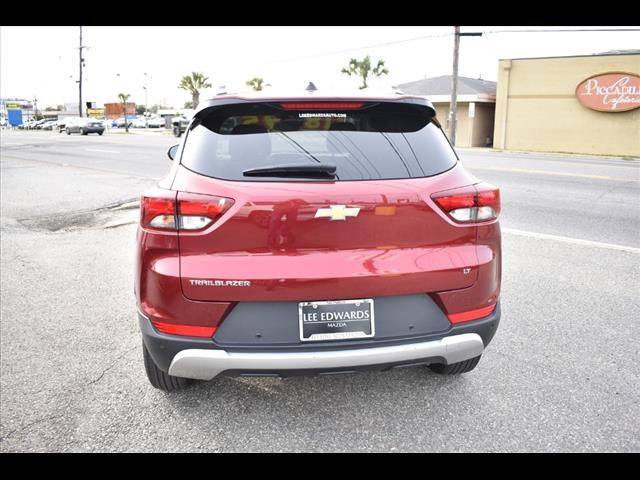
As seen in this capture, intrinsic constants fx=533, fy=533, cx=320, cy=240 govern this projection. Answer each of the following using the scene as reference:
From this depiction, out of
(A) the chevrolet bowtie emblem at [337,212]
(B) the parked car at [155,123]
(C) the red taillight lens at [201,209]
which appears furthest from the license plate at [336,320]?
(B) the parked car at [155,123]

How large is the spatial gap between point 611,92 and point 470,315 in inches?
1093

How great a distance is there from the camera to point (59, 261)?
237 inches

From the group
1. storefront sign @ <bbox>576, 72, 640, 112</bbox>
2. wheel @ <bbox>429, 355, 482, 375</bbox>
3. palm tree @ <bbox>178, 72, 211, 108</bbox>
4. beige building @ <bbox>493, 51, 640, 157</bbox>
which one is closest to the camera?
wheel @ <bbox>429, 355, 482, 375</bbox>

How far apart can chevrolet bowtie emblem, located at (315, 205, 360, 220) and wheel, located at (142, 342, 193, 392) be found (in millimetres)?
1226

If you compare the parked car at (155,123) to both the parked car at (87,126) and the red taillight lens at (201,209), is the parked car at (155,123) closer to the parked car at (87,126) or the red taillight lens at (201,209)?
the parked car at (87,126)

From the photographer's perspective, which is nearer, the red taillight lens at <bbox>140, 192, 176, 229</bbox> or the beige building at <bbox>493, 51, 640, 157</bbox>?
the red taillight lens at <bbox>140, 192, 176, 229</bbox>

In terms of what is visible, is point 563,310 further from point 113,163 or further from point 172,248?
point 113,163

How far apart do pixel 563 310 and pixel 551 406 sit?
164 centimetres

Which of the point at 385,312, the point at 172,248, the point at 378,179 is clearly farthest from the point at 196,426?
the point at 378,179

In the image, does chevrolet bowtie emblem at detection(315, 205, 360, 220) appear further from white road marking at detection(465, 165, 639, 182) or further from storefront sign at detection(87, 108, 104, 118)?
storefront sign at detection(87, 108, 104, 118)

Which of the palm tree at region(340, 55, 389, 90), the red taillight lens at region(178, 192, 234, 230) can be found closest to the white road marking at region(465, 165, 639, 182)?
the red taillight lens at region(178, 192, 234, 230)

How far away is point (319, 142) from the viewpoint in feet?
8.90

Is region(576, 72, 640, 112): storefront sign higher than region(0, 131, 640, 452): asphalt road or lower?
higher

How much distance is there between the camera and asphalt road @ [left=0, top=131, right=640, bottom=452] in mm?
2660
